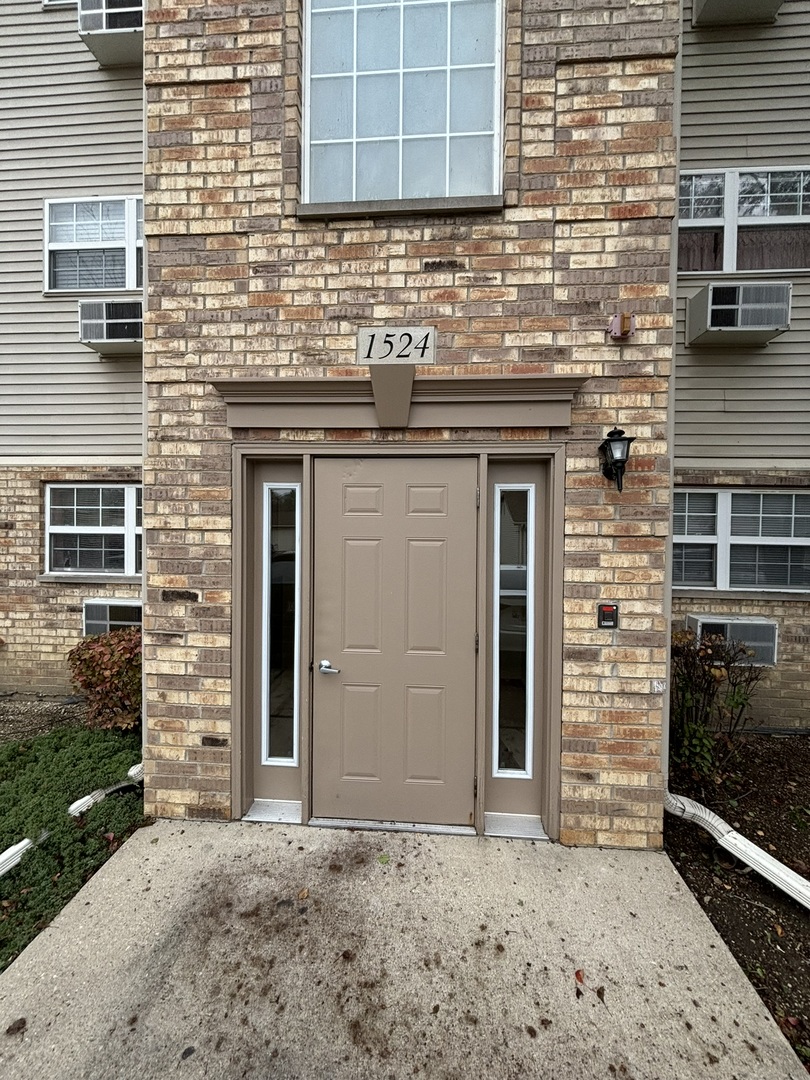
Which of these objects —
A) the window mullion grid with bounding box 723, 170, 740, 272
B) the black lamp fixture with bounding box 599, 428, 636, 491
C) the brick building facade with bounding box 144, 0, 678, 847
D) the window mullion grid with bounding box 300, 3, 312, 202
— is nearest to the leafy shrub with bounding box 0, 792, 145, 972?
the brick building facade with bounding box 144, 0, 678, 847

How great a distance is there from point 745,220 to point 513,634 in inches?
207

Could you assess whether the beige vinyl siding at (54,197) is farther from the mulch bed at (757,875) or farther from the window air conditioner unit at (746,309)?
the mulch bed at (757,875)

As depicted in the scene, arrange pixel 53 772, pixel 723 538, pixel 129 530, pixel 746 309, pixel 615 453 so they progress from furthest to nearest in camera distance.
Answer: pixel 129 530 < pixel 723 538 < pixel 746 309 < pixel 53 772 < pixel 615 453

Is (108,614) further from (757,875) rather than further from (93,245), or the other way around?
(757,875)

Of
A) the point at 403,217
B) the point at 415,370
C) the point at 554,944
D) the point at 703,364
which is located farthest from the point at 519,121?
the point at 554,944

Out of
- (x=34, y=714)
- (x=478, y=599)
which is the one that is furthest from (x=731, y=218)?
(x=34, y=714)

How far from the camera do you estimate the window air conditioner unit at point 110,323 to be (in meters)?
5.66

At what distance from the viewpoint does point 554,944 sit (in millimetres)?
2383

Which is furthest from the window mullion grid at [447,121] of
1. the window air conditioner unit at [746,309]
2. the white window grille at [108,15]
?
the white window grille at [108,15]

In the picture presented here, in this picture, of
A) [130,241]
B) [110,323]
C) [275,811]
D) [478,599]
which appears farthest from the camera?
[130,241]

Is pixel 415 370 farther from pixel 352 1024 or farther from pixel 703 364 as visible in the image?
pixel 703 364

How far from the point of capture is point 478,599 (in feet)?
10.4

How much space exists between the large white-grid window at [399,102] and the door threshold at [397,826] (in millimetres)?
3981

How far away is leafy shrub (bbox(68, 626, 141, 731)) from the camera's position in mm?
4273
